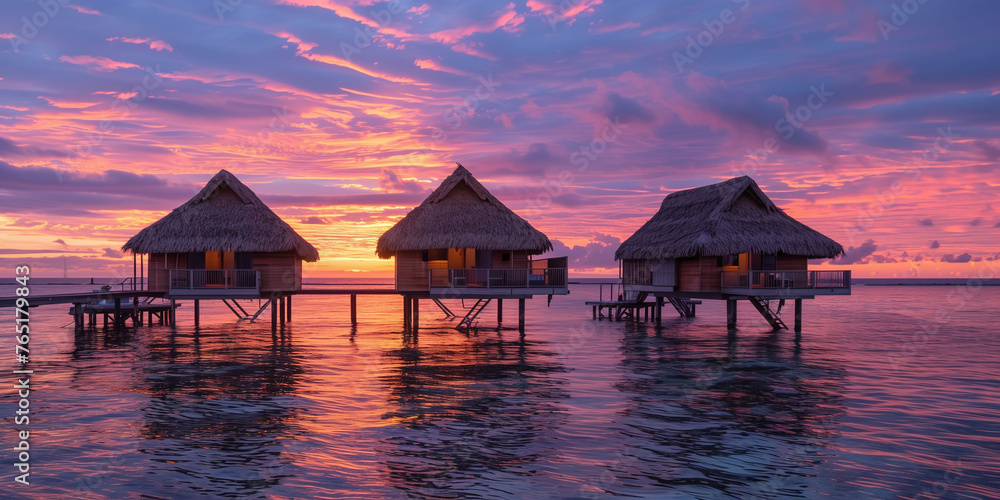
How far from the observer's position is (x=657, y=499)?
9586 millimetres

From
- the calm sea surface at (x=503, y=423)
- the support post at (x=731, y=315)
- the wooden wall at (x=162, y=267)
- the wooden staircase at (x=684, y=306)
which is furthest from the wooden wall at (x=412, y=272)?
the wooden staircase at (x=684, y=306)

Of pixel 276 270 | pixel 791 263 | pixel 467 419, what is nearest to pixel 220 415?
pixel 467 419

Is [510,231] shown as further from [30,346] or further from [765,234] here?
[30,346]

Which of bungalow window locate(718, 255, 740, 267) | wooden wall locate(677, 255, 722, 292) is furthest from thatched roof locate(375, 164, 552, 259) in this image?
bungalow window locate(718, 255, 740, 267)

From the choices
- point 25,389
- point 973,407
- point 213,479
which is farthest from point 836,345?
point 25,389

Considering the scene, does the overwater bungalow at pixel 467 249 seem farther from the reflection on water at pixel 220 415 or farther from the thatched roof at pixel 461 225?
the reflection on water at pixel 220 415

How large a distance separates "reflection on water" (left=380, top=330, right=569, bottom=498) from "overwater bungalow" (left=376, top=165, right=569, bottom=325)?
5.70m

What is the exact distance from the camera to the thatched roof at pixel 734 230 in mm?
32719

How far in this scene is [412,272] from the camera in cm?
3203

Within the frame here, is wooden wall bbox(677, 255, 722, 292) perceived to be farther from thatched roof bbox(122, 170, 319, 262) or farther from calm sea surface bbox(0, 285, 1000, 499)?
thatched roof bbox(122, 170, 319, 262)

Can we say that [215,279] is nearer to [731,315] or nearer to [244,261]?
[244,261]

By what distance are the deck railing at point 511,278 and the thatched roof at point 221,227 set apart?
7991 mm

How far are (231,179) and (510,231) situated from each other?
14.0 metres

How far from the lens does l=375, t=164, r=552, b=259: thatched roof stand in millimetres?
30938
